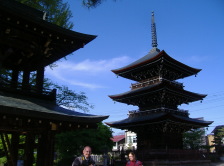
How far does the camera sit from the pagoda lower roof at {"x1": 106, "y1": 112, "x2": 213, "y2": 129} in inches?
893

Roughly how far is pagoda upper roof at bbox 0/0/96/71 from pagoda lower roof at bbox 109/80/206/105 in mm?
14221

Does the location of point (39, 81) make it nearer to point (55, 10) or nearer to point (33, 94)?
point (33, 94)

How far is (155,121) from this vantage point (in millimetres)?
23406

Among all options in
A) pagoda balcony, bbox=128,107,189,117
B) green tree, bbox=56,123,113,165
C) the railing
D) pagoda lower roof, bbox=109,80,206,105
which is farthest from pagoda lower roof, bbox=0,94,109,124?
pagoda balcony, bbox=128,107,189,117

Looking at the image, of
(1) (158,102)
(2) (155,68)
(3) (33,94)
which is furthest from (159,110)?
(3) (33,94)

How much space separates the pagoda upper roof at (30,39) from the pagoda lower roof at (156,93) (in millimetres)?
14221

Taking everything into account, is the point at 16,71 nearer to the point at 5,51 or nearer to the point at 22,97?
the point at 5,51

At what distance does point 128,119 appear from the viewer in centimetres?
2731

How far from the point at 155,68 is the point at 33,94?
18976 mm

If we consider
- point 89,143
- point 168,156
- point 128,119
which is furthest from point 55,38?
point 128,119

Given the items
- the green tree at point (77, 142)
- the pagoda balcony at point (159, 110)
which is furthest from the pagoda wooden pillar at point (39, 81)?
the pagoda balcony at point (159, 110)

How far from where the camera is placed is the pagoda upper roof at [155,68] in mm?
25688

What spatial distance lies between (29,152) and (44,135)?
110 centimetres

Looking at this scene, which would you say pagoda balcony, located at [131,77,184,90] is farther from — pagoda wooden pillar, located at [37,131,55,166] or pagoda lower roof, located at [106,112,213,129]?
pagoda wooden pillar, located at [37,131,55,166]
